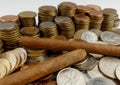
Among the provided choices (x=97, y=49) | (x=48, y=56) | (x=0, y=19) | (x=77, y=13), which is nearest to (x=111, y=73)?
(x=97, y=49)

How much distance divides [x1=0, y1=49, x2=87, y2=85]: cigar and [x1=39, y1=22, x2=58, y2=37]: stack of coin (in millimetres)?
286

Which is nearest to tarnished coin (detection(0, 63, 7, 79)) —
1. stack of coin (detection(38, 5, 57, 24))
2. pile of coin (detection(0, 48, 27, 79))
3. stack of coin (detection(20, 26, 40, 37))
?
pile of coin (detection(0, 48, 27, 79))

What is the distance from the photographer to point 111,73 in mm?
1803

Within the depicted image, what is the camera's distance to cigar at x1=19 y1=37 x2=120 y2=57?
187 cm

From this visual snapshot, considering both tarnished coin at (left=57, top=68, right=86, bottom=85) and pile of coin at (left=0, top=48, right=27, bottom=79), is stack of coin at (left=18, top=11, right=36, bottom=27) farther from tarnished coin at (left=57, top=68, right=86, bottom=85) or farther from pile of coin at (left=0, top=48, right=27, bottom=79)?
tarnished coin at (left=57, top=68, right=86, bottom=85)

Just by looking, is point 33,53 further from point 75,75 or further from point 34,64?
point 75,75

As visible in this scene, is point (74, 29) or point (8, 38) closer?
point (8, 38)

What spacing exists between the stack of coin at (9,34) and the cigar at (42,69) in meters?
0.26

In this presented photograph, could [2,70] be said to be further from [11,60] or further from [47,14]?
[47,14]

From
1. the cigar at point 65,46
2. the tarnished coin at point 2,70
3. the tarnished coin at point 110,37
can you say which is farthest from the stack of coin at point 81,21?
the tarnished coin at point 2,70

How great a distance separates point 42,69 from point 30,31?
43cm

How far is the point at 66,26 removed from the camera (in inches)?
81.1

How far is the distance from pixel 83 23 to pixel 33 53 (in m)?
0.51

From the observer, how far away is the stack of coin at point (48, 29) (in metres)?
2.00
